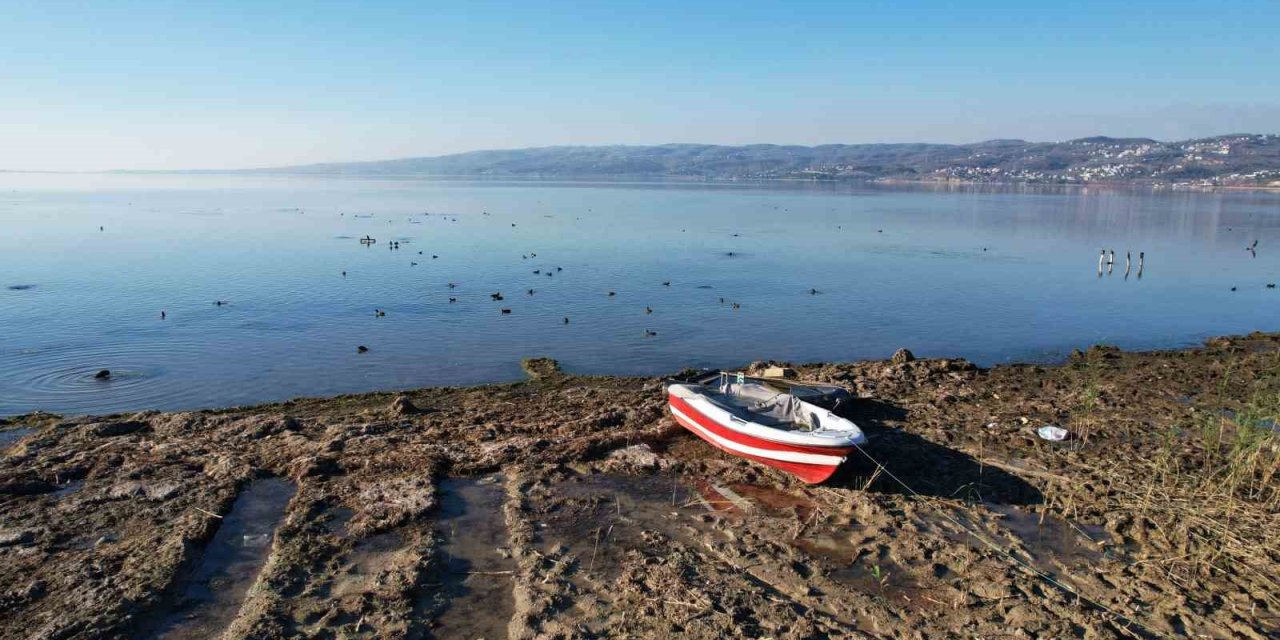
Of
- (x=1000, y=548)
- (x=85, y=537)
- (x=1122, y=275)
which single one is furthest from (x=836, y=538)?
(x=1122, y=275)

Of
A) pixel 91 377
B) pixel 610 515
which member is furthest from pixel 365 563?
pixel 91 377

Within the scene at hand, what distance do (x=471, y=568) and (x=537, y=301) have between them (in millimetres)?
23251

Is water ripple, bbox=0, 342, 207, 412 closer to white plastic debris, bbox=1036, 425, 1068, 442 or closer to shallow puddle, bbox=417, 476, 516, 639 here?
shallow puddle, bbox=417, 476, 516, 639

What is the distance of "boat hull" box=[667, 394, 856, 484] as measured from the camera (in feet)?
38.0

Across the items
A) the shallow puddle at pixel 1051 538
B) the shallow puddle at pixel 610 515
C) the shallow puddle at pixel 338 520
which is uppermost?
the shallow puddle at pixel 338 520

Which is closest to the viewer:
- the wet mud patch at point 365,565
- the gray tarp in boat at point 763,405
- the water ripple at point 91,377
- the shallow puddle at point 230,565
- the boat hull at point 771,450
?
the shallow puddle at point 230,565

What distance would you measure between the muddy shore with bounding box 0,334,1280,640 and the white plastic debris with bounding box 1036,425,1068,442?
0.62 ft

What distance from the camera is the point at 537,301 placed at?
106 ft

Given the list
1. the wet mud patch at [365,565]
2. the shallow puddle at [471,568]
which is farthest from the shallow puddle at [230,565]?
the shallow puddle at [471,568]

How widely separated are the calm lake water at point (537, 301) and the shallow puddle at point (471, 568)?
918 cm

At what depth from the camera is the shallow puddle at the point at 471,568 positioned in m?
8.29

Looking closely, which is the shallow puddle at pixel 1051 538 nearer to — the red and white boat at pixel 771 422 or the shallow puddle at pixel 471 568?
the red and white boat at pixel 771 422

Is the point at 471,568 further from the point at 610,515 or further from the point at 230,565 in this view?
the point at 230,565

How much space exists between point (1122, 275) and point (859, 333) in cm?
2566
